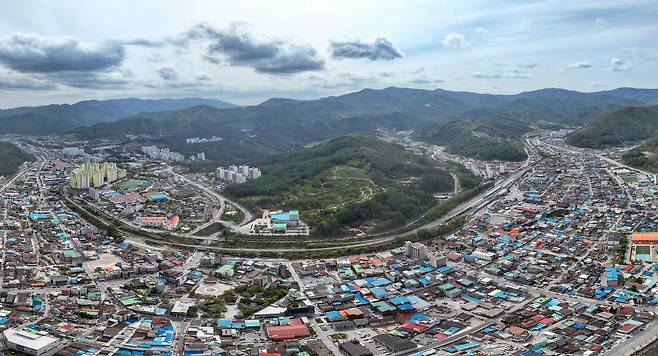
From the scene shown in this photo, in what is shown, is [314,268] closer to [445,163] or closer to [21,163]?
[445,163]

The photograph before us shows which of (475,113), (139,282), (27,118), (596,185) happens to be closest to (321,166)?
(596,185)

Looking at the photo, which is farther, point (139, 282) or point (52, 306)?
point (139, 282)

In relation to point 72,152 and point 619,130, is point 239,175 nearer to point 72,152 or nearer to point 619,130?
point 72,152

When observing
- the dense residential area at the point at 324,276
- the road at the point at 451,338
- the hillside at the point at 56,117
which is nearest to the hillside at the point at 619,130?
the dense residential area at the point at 324,276

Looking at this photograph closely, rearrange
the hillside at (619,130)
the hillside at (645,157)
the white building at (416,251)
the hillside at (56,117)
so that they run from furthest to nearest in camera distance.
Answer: the hillside at (56,117), the hillside at (619,130), the hillside at (645,157), the white building at (416,251)

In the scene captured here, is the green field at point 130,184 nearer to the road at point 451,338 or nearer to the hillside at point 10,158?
the hillside at point 10,158

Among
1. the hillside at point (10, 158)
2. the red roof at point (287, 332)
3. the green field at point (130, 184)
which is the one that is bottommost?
the red roof at point (287, 332)

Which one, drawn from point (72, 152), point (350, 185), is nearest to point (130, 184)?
point (350, 185)
